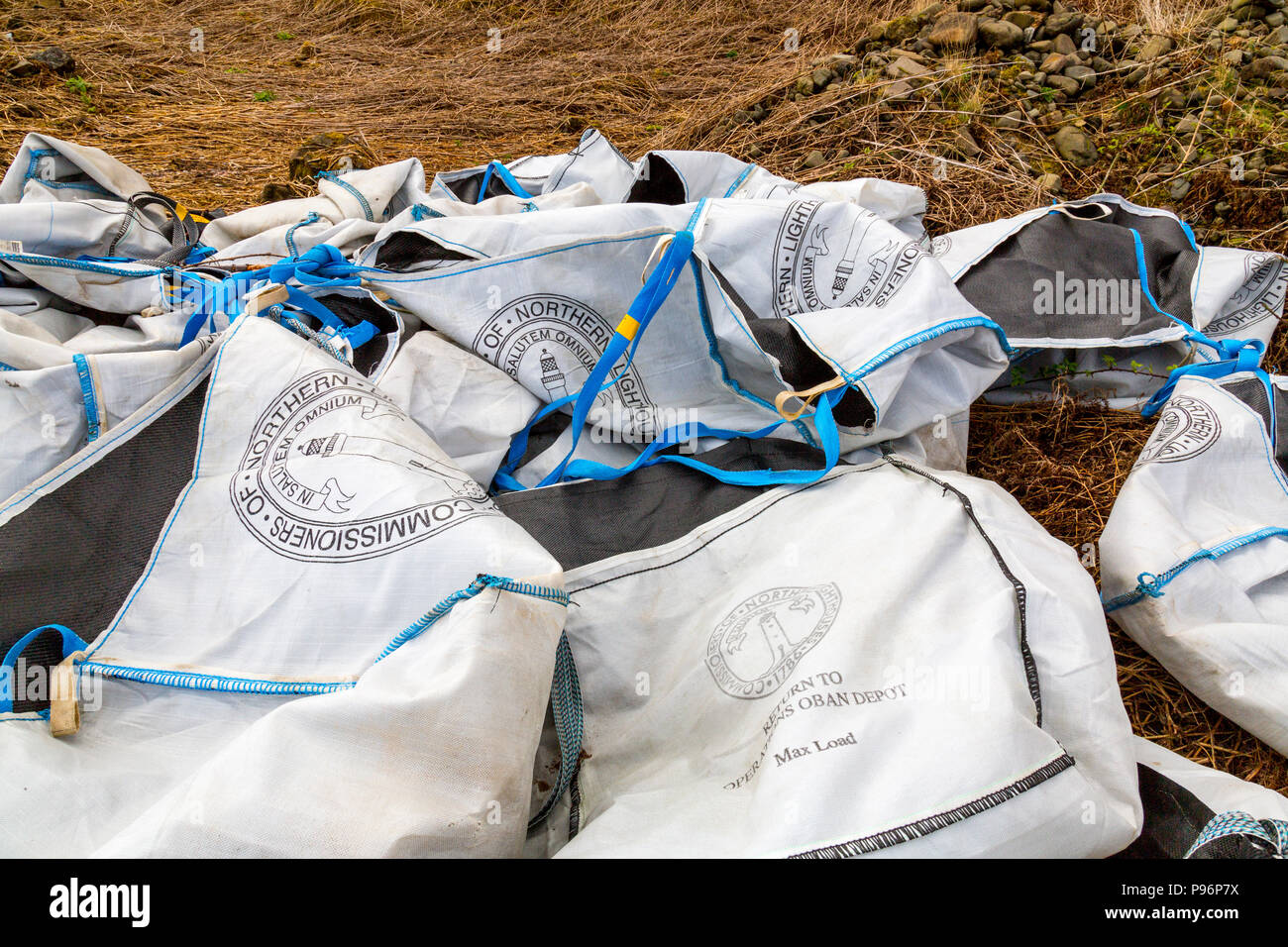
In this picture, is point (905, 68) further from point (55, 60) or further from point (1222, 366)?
point (55, 60)

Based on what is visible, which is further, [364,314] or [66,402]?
[364,314]

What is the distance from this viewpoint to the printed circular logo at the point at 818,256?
164 cm

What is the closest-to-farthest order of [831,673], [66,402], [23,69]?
[831,673]
[66,402]
[23,69]

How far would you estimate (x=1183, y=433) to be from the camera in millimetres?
1472

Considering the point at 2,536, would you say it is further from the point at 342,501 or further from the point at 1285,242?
the point at 1285,242

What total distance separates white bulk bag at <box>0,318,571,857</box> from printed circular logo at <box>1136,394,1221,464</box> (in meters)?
1.15

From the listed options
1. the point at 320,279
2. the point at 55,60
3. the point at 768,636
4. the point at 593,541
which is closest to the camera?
the point at 768,636

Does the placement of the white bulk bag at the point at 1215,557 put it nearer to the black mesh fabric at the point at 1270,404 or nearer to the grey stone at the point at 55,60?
the black mesh fabric at the point at 1270,404

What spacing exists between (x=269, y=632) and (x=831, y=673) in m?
0.70

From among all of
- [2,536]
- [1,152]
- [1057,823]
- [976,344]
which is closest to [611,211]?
[976,344]

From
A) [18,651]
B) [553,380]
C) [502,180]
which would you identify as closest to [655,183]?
[502,180]

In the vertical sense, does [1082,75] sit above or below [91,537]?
above

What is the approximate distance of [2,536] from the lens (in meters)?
1.03

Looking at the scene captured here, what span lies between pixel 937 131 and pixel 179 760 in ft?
9.63
